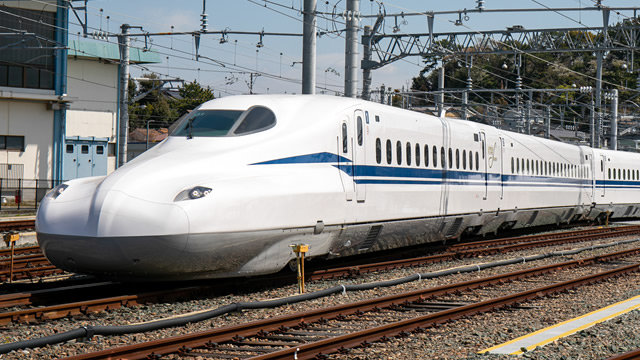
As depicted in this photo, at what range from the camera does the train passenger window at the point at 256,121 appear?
11.7m

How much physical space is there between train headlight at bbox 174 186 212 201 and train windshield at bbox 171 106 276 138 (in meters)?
1.71

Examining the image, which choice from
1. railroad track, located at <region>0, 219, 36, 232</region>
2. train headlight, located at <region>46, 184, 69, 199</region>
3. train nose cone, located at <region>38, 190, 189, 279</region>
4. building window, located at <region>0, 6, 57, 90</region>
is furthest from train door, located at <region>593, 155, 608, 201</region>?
building window, located at <region>0, 6, 57, 90</region>

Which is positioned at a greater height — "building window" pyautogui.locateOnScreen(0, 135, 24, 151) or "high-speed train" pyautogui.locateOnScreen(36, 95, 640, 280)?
"building window" pyautogui.locateOnScreen(0, 135, 24, 151)

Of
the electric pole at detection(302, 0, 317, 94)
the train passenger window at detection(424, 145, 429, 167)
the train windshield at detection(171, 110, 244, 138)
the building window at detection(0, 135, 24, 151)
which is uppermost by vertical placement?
the electric pole at detection(302, 0, 317, 94)

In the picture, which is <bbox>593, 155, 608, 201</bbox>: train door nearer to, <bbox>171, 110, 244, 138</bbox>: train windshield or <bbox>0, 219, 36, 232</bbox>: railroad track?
<bbox>0, 219, 36, 232</bbox>: railroad track

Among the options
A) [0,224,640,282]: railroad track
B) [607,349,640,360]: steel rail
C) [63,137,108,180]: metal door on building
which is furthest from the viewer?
[63,137,108,180]: metal door on building

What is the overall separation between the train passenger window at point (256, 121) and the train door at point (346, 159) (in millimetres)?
1357

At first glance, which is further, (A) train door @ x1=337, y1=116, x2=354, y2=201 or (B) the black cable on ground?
(A) train door @ x1=337, y1=116, x2=354, y2=201

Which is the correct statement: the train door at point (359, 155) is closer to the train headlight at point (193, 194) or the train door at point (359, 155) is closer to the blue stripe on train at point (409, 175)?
the blue stripe on train at point (409, 175)

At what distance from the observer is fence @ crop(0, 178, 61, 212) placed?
104 feet

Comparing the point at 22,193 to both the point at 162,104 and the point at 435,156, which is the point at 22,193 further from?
the point at 162,104

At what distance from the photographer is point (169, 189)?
9922 millimetres

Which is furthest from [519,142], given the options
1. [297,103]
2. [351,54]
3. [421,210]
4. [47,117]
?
[47,117]

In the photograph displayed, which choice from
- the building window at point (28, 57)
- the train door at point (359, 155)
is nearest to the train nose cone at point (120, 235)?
the train door at point (359, 155)
